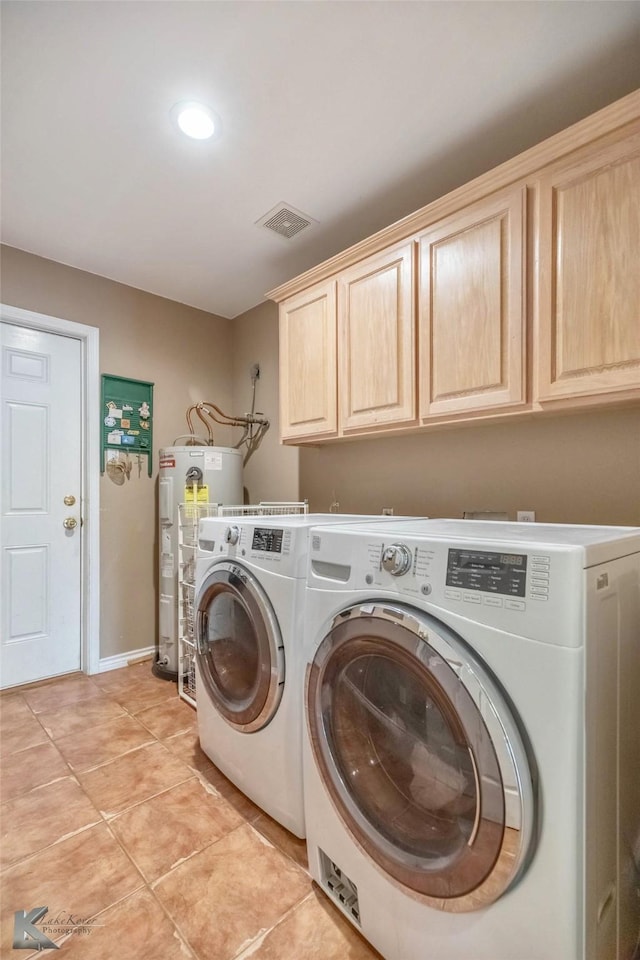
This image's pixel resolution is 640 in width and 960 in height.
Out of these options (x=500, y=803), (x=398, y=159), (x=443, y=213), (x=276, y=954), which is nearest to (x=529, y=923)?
(x=500, y=803)

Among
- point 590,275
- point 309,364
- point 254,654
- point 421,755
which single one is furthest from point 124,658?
point 590,275

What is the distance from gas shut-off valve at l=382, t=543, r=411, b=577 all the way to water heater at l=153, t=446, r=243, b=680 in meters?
1.74

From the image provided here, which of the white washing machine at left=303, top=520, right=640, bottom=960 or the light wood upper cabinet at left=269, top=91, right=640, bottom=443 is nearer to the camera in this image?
the white washing machine at left=303, top=520, right=640, bottom=960

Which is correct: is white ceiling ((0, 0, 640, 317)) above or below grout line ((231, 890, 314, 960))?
above

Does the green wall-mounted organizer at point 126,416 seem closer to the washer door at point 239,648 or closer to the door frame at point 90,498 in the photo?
the door frame at point 90,498

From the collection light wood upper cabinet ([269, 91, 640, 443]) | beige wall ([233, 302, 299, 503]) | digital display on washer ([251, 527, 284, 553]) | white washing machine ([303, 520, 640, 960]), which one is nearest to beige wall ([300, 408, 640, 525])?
light wood upper cabinet ([269, 91, 640, 443])

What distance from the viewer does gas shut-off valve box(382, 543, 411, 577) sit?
98 centimetres

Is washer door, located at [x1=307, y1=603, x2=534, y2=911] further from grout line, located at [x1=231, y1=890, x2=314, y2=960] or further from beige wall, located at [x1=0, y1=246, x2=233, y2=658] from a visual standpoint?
beige wall, located at [x1=0, y1=246, x2=233, y2=658]

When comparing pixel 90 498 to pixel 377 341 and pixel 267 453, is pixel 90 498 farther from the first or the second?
pixel 377 341

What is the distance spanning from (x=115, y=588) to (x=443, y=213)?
2676 millimetres

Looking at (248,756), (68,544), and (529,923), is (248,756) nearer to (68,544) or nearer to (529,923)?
(529,923)

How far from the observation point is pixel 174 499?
2.65 meters

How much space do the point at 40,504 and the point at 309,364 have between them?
176cm

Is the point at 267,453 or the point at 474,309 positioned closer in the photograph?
the point at 474,309
